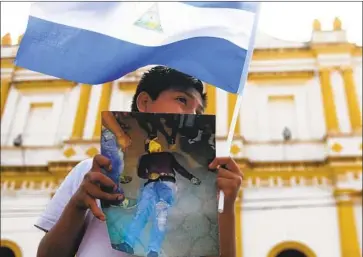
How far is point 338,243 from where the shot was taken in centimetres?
900

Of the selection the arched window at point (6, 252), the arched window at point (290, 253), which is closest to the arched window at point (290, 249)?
the arched window at point (290, 253)

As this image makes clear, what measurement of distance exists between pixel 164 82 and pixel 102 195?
26.0 inches

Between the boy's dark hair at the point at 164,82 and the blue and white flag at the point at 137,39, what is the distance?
4.3 inches

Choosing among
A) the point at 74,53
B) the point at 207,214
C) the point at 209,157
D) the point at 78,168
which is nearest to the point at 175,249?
the point at 207,214

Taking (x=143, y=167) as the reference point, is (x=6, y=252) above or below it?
above

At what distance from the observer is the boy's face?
70.7 inches

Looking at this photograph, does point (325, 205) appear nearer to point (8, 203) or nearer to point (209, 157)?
point (8, 203)

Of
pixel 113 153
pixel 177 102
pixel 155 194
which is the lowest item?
pixel 155 194

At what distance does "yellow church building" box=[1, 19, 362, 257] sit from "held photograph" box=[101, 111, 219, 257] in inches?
270

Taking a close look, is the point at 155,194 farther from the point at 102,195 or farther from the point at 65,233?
the point at 65,233

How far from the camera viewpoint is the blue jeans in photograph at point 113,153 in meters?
1.45

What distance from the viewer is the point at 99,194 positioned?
1.43 meters

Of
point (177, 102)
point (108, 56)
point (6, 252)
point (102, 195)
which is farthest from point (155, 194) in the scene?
point (6, 252)

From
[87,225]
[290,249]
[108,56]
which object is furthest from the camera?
[290,249]
